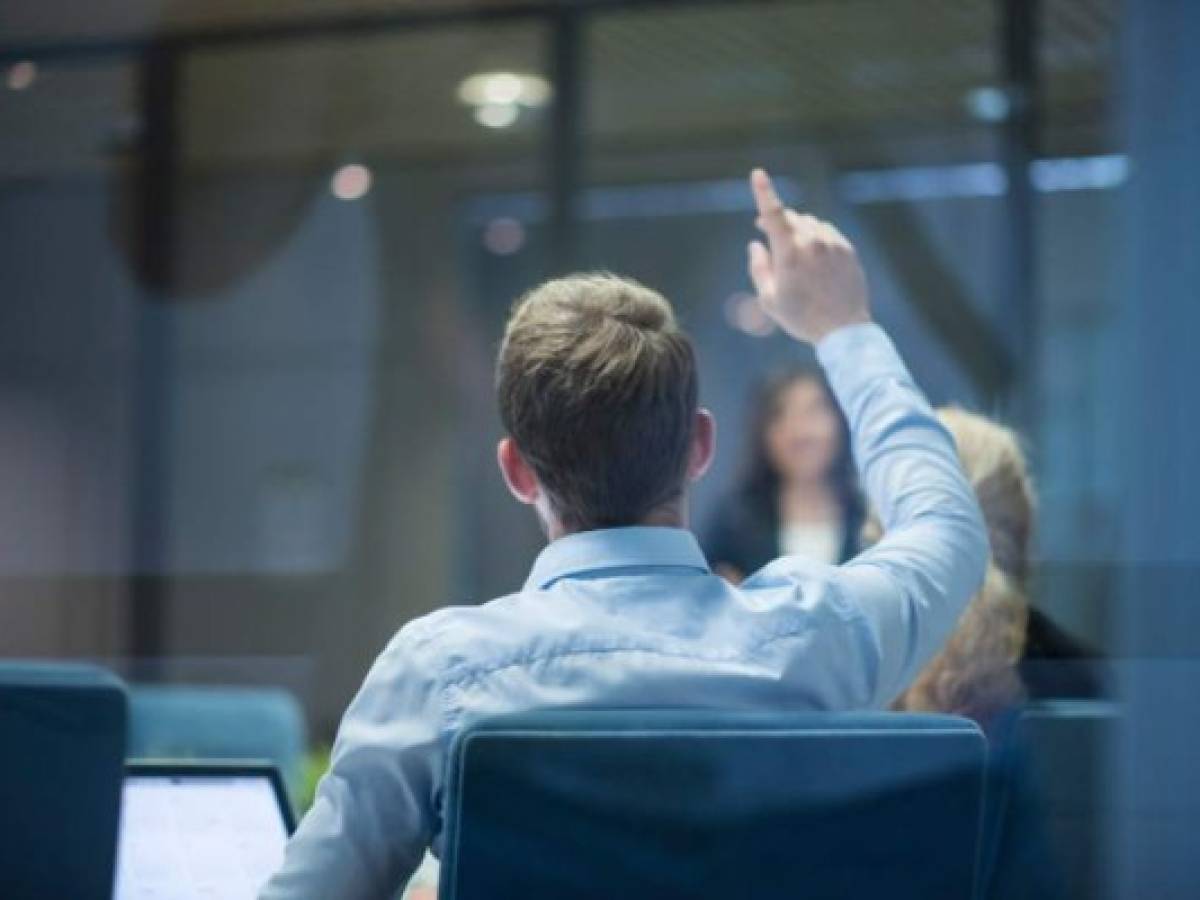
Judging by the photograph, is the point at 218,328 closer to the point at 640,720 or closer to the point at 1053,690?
the point at 1053,690

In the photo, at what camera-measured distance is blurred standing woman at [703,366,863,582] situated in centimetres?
311

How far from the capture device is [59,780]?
1415mm

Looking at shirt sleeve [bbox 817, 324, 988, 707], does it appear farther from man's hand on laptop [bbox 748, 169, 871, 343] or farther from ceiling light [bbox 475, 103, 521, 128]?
ceiling light [bbox 475, 103, 521, 128]

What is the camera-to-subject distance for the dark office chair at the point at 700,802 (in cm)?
130

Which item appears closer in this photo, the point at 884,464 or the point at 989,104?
the point at 884,464

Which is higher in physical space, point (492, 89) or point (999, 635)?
point (492, 89)

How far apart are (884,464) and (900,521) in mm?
57

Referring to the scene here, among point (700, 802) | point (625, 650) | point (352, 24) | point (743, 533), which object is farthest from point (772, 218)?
point (352, 24)

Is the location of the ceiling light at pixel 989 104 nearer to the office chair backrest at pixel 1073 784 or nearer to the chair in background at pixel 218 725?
the office chair backrest at pixel 1073 784

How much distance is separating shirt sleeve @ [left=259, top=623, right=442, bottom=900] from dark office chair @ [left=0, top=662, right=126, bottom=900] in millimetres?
136

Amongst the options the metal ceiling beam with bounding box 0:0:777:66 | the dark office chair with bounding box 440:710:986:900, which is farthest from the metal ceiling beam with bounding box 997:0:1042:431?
the dark office chair with bounding box 440:710:986:900

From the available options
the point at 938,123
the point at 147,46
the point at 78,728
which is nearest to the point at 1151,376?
the point at 938,123

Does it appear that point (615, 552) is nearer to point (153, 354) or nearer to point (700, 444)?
point (700, 444)

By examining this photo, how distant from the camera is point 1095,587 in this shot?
2.24 meters
